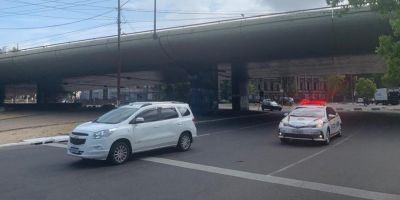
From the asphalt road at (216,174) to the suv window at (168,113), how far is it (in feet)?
3.94

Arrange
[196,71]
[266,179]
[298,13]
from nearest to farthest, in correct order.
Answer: [266,179] < [298,13] < [196,71]

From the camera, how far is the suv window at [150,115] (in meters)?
14.0

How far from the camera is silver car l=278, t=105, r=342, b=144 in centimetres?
1694

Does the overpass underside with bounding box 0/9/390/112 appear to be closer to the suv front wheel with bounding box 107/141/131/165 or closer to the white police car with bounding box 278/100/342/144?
the white police car with bounding box 278/100/342/144

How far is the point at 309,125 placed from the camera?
17094mm

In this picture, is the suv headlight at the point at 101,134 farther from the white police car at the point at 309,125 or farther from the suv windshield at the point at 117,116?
the white police car at the point at 309,125

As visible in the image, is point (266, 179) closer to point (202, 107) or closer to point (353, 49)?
point (353, 49)

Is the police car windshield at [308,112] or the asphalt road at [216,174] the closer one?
the asphalt road at [216,174]

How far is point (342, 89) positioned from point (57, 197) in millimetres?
112996

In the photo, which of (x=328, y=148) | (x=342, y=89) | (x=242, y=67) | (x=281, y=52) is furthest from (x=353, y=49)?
(x=342, y=89)

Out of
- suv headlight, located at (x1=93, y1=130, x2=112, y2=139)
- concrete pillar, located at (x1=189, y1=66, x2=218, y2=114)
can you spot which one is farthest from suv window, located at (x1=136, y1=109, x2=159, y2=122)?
concrete pillar, located at (x1=189, y1=66, x2=218, y2=114)

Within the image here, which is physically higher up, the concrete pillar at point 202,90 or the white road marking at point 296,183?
the concrete pillar at point 202,90

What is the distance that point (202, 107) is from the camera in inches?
1766

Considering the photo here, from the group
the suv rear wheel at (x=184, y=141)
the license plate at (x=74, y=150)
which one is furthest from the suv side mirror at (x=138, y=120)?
the suv rear wheel at (x=184, y=141)
